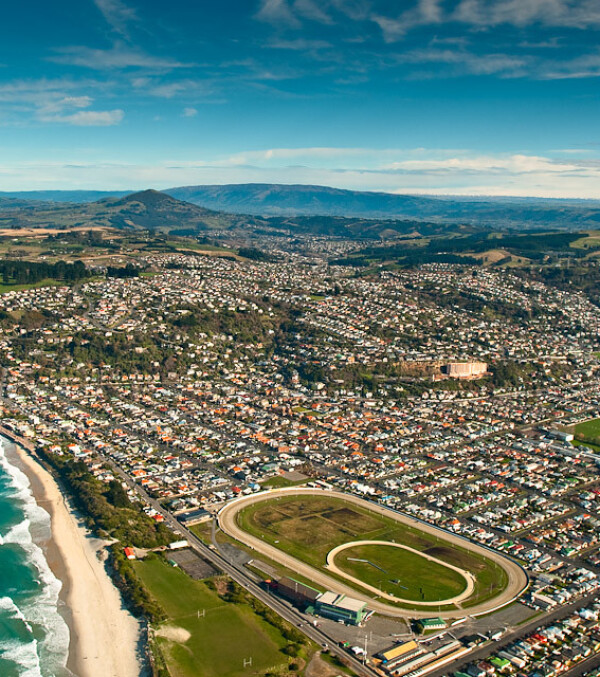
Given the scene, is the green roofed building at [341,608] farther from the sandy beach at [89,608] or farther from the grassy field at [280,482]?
the grassy field at [280,482]

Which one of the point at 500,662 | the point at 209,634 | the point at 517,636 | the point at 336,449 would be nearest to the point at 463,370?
the point at 336,449

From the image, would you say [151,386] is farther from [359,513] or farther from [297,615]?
[297,615]

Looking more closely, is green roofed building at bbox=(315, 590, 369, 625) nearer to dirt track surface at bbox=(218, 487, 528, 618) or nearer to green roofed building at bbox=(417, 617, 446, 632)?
dirt track surface at bbox=(218, 487, 528, 618)

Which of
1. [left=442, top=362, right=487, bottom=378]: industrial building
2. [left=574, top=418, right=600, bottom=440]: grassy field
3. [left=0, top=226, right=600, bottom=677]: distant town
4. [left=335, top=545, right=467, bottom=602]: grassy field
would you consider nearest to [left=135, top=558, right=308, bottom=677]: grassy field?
[left=0, top=226, right=600, bottom=677]: distant town

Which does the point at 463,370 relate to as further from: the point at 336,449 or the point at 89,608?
the point at 89,608

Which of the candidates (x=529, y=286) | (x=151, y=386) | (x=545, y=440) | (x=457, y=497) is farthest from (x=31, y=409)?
(x=529, y=286)

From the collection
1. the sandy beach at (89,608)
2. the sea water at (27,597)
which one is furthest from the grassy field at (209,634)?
the sea water at (27,597)
